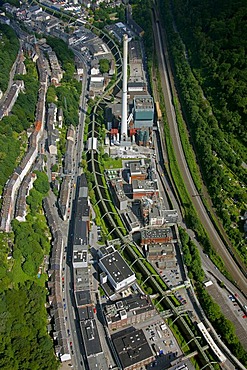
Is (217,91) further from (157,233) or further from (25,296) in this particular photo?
(25,296)

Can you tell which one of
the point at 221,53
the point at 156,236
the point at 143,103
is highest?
the point at 221,53

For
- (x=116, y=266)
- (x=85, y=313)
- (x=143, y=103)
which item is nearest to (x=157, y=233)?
(x=116, y=266)

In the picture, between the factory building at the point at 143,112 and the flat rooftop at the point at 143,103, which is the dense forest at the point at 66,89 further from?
the flat rooftop at the point at 143,103

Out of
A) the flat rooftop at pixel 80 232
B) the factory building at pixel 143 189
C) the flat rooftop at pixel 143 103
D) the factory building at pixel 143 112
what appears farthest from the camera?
the flat rooftop at pixel 143 103

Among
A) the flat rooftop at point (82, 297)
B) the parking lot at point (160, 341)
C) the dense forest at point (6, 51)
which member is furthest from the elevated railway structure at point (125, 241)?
the dense forest at point (6, 51)

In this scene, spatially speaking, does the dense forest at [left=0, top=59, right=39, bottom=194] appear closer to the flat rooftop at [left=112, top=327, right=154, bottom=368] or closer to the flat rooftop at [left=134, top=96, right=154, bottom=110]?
the flat rooftop at [left=134, top=96, right=154, bottom=110]

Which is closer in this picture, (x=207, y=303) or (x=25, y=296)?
(x=25, y=296)
